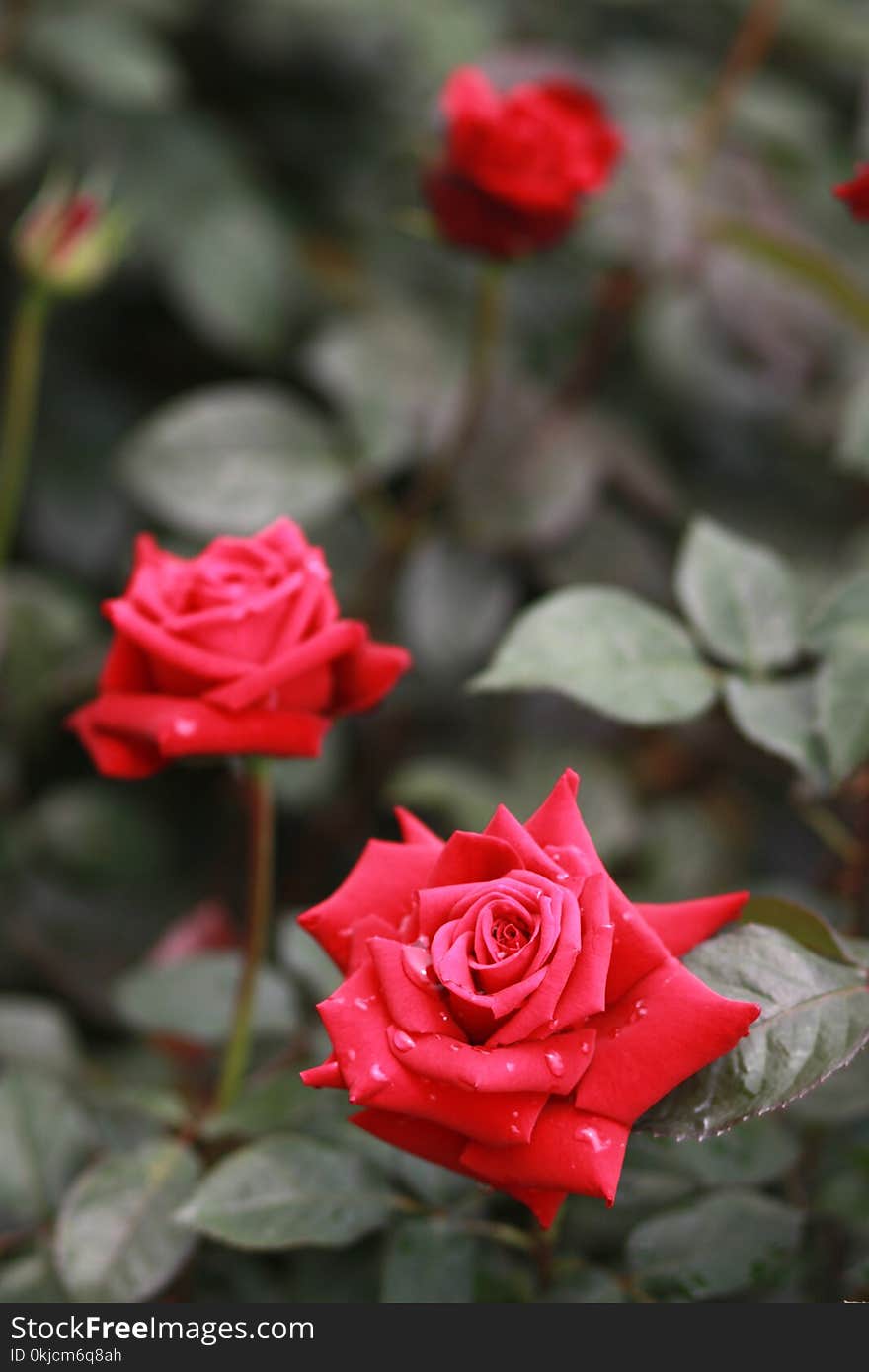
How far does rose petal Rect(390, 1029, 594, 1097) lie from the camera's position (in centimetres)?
39

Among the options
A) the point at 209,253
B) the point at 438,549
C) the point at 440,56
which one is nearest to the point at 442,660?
the point at 438,549

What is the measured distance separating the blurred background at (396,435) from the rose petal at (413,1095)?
0.32 m

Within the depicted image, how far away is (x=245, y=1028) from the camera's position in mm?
663

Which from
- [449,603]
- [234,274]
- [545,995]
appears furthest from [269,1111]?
[234,274]

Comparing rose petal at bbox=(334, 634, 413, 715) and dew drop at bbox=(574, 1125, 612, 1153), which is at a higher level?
rose petal at bbox=(334, 634, 413, 715)

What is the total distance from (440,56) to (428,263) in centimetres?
20

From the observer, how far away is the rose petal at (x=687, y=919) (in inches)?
18.0

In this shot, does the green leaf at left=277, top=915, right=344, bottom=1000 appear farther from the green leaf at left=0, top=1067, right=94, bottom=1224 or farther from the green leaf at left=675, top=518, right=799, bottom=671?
the green leaf at left=675, top=518, right=799, bottom=671

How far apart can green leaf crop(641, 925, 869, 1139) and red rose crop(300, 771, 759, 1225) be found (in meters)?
0.03

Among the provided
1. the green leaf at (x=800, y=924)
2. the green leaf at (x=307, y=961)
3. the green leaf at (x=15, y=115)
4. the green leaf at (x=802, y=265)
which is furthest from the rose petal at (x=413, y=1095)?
the green leaf at (x=15, y=115)

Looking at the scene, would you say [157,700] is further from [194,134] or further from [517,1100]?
[194,134]

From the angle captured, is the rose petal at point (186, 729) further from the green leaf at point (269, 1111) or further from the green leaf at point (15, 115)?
the green leaf at point (15, 115)

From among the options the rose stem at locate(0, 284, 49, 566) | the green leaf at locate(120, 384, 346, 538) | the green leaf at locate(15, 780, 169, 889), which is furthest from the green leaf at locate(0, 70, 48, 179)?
the green leaf at locate(15, 780, 169, 889)

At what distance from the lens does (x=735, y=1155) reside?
59 centimetres
